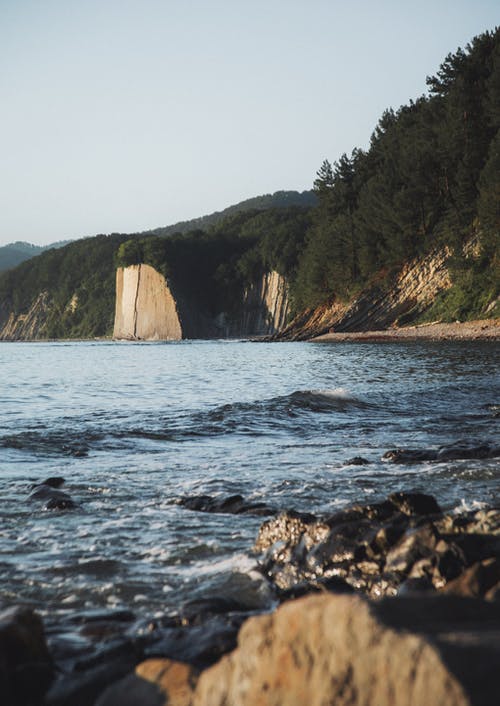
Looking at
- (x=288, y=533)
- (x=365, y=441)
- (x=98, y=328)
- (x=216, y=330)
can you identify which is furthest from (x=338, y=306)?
(x=98, y=328)

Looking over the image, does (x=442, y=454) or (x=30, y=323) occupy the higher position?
(x=442, y=454)

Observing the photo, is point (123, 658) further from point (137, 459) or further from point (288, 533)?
point (137, 459)

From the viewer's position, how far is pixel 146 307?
122 meters

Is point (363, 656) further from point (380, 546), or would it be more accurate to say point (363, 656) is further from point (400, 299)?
point (400, 299)

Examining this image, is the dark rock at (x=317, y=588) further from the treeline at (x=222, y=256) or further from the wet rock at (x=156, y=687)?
the treeline at (x=222, y=256)

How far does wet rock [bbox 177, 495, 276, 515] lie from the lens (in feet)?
22.0

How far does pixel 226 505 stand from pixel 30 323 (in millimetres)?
177184

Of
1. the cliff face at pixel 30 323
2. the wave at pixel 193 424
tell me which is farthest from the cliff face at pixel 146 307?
the wave at pixel 193 424

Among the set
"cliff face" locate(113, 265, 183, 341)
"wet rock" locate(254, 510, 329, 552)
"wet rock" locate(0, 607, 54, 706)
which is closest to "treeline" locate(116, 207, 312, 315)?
"cliff face" locate(113, 265, 183, 341)

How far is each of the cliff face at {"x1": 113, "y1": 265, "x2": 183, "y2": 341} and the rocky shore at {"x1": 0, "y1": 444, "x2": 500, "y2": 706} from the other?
115 metres

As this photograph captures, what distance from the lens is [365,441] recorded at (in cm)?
1138

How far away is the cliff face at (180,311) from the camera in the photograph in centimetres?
11888

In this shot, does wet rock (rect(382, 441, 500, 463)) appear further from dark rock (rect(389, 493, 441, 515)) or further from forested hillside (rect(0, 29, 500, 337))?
forested hillside (rect(0, 29, 500, 337))

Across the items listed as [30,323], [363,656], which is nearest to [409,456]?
[363,656]
